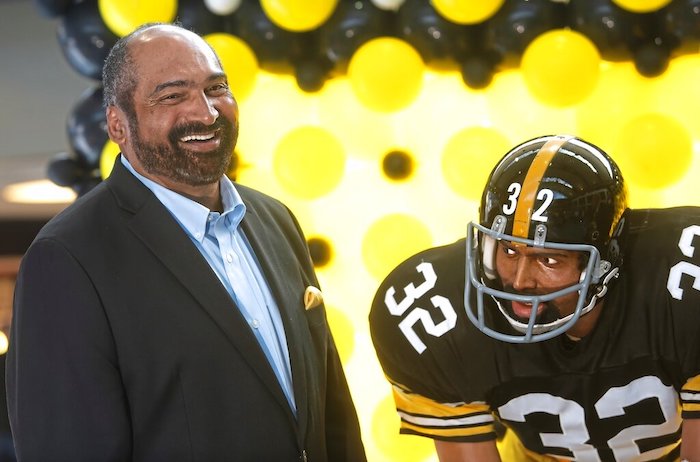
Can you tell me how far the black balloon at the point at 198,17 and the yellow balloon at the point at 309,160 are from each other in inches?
12.9

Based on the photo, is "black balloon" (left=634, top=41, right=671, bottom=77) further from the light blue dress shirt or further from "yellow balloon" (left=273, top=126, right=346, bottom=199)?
the light blue dress shirt

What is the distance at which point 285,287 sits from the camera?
193 cm

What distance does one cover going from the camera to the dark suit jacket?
1644 millimetres

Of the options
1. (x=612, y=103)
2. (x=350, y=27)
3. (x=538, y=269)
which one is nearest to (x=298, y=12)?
(x=350, y=27)

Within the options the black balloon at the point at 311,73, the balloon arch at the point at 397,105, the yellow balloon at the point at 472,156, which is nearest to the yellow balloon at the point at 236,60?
the balloon arch at the point at 397,105

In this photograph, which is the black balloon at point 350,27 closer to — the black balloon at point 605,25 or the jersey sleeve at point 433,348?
the black balloon at point 605,25

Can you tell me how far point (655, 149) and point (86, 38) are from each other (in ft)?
4.50

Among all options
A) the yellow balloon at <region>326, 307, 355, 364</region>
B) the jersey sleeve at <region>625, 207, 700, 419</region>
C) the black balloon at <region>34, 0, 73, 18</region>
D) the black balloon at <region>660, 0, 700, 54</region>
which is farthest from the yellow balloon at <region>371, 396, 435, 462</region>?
the black balloon at <region>34, 0, 73, 18</region>

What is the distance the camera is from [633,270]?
6.43 feet

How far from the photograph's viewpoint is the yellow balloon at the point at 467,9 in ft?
7.97

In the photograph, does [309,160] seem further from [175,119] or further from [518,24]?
[175,119]

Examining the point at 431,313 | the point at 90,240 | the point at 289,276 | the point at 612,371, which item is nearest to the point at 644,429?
the point at 612,371

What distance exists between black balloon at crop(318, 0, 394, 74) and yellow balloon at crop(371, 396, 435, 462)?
843 mm

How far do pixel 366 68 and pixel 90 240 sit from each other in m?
1.00
